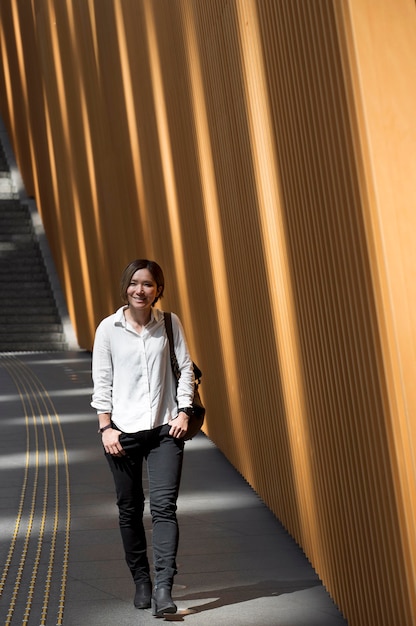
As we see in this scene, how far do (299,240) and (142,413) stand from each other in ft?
3.61

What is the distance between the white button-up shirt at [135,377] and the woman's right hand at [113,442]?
0.23 feet

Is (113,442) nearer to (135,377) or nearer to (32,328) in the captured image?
(135,377)

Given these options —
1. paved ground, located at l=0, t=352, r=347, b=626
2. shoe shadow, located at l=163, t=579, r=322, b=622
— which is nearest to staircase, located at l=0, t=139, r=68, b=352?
paved ground, located at l=0, t=352, r=347, b=626

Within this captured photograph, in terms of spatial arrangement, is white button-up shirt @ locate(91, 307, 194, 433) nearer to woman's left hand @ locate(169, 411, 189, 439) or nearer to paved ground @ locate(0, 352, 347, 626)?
woman's left hand @ locate(169, 411, 189, 439)

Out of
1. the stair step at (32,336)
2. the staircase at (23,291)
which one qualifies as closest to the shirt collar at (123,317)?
the staircase at (23,291)

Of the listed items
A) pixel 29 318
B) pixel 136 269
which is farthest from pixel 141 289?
pixel 29 318

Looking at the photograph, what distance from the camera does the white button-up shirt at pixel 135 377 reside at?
4871 mm

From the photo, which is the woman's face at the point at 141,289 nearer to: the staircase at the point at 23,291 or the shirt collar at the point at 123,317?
the shirt collar at the point at 123,317

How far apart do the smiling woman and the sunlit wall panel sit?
2.32ft

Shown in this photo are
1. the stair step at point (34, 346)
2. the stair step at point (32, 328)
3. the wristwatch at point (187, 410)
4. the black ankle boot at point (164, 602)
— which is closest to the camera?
the black ankle boot at point (164, 602)

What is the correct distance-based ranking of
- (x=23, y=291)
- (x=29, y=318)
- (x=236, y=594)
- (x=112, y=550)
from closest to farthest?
(x=236, y=594), (x=112, y=550), (x=29, y=318), (x=23, y=291)

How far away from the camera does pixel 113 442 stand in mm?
4789

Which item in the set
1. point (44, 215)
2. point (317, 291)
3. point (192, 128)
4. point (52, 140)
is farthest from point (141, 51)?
point (44, 215)

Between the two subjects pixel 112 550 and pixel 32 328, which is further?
pixel 32 328
